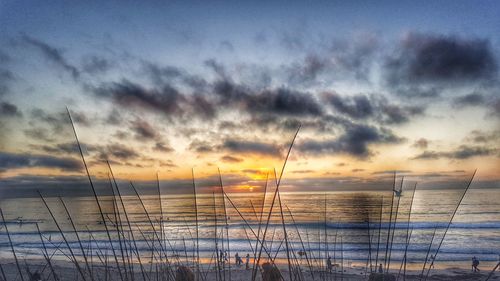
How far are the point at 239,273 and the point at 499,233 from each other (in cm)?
2076

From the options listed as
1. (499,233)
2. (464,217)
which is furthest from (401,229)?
(464,217)

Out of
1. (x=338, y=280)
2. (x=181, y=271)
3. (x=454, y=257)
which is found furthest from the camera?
(x=454, y=257)

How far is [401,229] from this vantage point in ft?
97.0

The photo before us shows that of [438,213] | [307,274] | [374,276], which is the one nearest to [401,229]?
[438,213]

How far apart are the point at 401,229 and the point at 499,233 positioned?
6.35 metres

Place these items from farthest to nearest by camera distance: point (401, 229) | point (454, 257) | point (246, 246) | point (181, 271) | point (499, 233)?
1. point (401, 229)
2. point (499, 233)
3. point (246, 246)
4. point (454, 257)
5. point (181, 271)

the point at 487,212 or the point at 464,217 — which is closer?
the point at 464,217

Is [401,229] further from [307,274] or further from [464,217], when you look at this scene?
[307,274]

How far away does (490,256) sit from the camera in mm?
19359

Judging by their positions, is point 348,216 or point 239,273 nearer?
point 239,273

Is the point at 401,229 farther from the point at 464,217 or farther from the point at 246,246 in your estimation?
the point at 246,246

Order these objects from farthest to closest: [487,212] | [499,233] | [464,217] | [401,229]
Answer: [487,212]
[464,217]
[401,229]
[499,233]

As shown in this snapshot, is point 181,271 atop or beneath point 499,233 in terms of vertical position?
atop

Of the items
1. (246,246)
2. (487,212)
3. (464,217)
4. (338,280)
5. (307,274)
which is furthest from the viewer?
(487,212)
